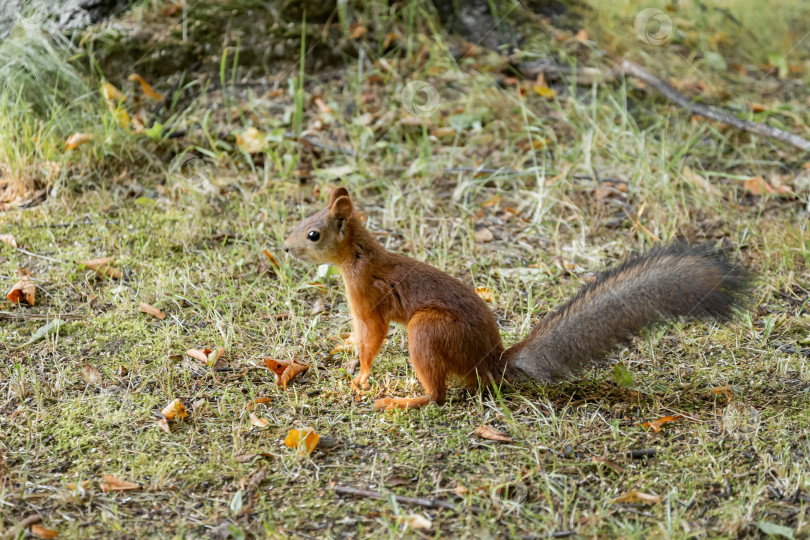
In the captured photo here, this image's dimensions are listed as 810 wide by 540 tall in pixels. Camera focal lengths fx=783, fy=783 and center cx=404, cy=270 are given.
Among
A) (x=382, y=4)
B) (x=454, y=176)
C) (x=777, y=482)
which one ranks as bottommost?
(x=454, y=176)

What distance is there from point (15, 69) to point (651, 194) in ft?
11.1

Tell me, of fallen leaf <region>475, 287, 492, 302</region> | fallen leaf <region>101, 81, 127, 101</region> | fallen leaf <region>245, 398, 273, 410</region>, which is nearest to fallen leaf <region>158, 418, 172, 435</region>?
fallen leaf <region>245, 398, 273, 410</region>

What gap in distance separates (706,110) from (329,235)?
122 inches

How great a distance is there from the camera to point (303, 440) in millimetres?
2238

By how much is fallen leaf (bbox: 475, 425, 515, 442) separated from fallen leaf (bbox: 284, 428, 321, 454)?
48 cm

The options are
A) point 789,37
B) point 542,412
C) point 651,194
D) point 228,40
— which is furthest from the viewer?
point 789,37

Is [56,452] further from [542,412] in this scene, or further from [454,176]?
[454,176]

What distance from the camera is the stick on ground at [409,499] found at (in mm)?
2037

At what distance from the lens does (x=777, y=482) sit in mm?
2082

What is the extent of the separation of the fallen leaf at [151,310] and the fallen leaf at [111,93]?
163 cm

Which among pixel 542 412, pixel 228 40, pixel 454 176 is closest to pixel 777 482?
pixel 542 412

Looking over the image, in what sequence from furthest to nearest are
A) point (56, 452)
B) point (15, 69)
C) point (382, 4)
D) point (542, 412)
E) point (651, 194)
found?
1. point (382, 4)
2. point (15, 69)
3. point (651, 194)
4. point (542, 412)
5. point (56, 452)

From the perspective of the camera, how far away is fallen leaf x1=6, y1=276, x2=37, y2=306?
Result: 10.3 feet

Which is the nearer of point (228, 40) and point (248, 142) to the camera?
point (248, 142)
